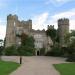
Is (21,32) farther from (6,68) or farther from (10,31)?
(6,68)

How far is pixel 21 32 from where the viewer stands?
103062mm

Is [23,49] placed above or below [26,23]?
below

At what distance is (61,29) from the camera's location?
105938 millimetres

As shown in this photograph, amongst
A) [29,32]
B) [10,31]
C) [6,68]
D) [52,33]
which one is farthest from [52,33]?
[6,68]

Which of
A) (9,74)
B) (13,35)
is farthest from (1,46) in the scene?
(9,74)

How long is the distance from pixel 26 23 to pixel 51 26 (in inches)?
423

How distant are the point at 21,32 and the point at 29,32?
5520 mm

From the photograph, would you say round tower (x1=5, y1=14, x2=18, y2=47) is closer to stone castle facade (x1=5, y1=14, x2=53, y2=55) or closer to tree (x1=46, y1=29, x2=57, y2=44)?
stone castle facade (x1=5, y1=14, x2=53, y2=55)

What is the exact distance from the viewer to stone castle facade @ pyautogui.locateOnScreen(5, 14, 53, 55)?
102000 millimetres

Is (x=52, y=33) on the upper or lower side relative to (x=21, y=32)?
Result: lower

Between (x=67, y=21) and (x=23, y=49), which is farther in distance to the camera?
(x=67, y=21)

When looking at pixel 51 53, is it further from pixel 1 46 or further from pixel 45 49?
pixel 1 46

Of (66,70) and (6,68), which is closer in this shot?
(66,70)

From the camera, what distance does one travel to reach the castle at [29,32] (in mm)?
102188
